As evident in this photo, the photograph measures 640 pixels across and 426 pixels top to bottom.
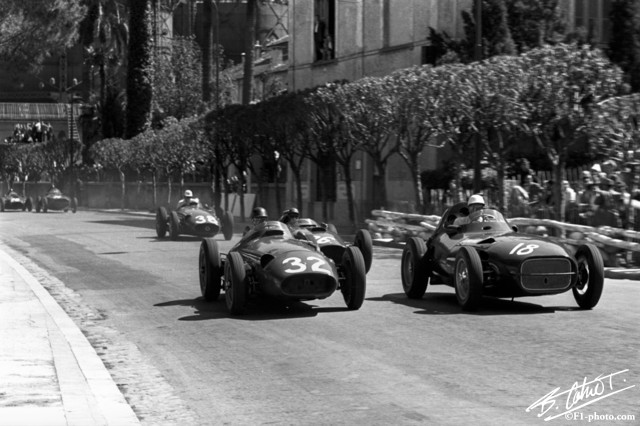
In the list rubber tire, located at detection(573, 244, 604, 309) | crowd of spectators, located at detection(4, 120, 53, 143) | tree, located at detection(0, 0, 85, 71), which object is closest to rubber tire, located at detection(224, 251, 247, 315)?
rubber tire, located at detection(573, 244, 604, 309)

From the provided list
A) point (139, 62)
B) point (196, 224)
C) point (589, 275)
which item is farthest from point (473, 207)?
point (139, 62)

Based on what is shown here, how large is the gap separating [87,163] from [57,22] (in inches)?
2109

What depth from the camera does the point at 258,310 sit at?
14602 mm

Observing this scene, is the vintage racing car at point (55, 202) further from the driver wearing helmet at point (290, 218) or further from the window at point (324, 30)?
the driver wearing helmet at point (290, 218)

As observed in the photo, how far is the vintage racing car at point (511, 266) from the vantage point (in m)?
13.4

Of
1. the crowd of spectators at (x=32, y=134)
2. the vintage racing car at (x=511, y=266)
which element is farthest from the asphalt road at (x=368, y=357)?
the crowd of spectators at (x=32, y=134)

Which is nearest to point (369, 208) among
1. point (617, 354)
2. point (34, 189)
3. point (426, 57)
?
point (426, 57)

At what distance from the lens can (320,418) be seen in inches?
317

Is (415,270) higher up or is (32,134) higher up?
(32,134)

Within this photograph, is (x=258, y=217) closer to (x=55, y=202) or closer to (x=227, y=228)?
(x=227, y=228)

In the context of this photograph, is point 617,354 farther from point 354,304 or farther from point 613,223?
point 613,223

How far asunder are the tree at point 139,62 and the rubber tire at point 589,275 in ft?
167

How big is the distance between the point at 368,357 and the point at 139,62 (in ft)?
180

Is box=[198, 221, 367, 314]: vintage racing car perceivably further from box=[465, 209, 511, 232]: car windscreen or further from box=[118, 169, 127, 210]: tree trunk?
box=[118, 169, 127, 210]: tree trunk
